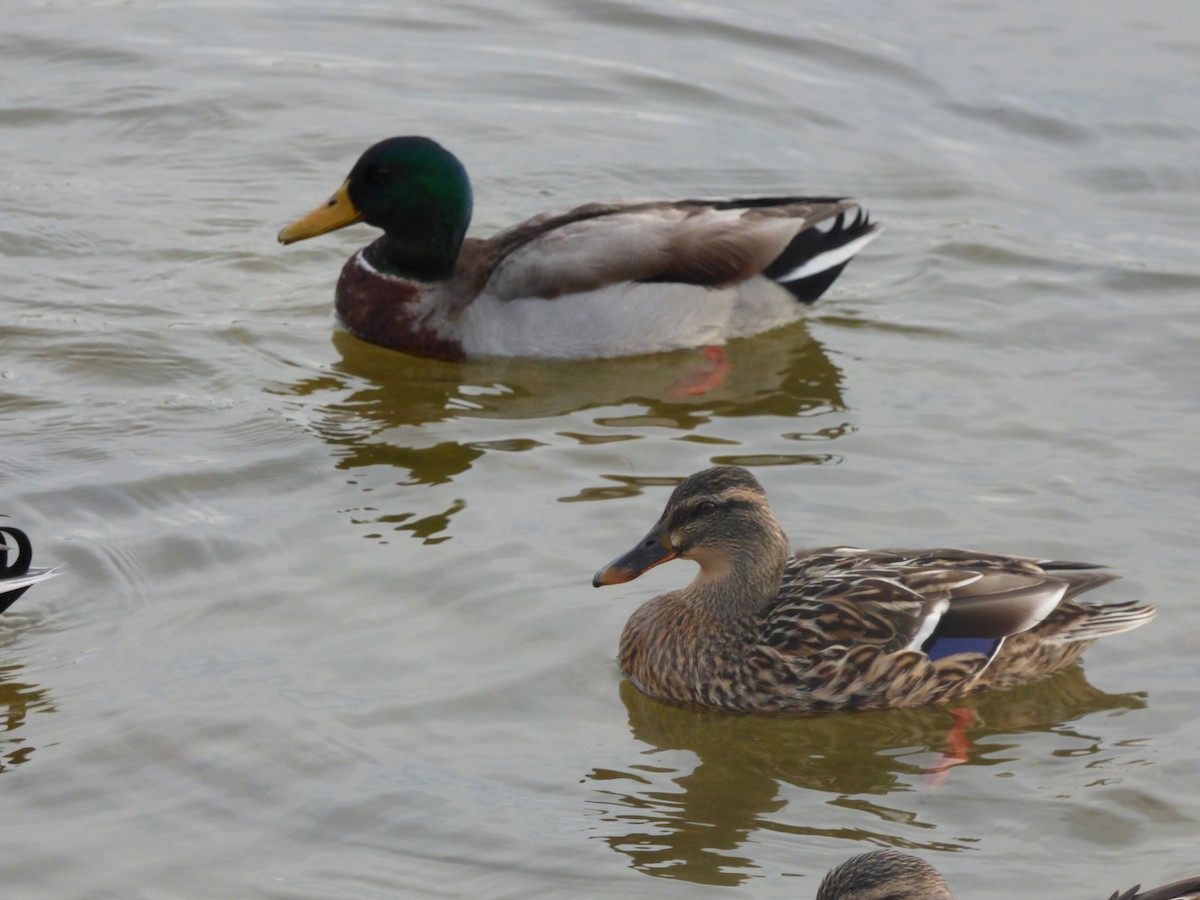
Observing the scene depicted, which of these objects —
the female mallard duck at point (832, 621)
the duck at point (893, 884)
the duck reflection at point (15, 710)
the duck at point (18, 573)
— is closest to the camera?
the duck at point (893, 884)

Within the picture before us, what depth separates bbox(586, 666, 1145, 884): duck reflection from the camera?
6422mm

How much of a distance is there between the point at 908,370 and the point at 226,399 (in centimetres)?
346

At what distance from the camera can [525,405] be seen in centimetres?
1007

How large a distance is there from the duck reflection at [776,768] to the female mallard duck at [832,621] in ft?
0.27

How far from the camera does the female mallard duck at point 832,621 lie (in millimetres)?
7320

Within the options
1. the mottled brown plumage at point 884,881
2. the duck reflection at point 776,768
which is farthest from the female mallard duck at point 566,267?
the mottled brown plumage at point 884,881

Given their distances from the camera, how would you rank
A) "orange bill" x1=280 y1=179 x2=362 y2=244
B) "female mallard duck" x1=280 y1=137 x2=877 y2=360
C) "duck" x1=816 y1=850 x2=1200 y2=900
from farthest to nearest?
1. "orange bill" x1=280 y1=179 x2=362 y2=244
2. "female mallard duck" x1=280 y1=137 x2=877 y2=360
3. "duck" x1=816 y1=850 x2=1200 y2=900

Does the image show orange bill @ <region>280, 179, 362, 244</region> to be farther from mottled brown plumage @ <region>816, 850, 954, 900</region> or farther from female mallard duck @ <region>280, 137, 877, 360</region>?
mottled brown plumage @ <region>816, 850, 954, 900</region>

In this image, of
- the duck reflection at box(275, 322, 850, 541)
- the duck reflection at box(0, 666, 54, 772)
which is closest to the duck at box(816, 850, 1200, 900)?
the duck reflection at box(0, 666, 54, 772)

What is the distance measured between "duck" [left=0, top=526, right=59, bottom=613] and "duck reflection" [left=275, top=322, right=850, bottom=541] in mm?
1707

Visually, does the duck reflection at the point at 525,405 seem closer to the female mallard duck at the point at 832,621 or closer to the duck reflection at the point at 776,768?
the female mallard duck at the point at 832,621

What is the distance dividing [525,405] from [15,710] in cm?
368

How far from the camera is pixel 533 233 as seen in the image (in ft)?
35.7

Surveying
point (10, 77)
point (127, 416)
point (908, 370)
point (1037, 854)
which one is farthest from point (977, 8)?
point (1037, 854)
